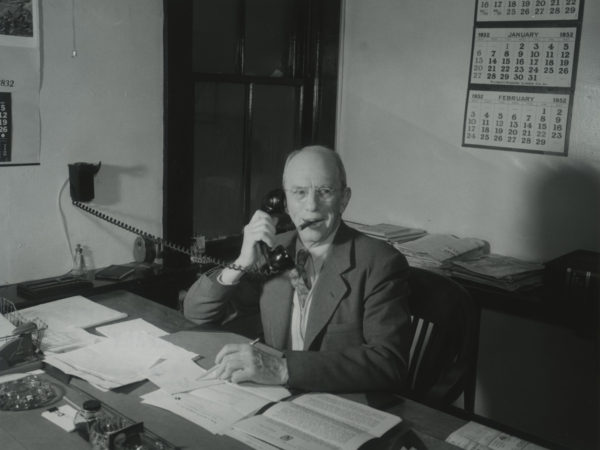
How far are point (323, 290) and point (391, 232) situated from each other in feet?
3.84

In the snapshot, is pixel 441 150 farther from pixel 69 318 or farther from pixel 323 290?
pixel 69 318

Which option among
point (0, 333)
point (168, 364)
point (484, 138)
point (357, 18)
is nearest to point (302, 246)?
point (168, 364)

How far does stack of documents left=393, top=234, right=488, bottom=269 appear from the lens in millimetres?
2670

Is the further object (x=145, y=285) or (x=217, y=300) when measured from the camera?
(x=145, y=285)

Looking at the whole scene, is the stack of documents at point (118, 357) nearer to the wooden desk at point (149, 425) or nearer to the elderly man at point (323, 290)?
the wooden desk at point (149, 425)

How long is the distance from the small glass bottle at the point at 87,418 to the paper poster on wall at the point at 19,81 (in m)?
1.15

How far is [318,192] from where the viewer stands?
72.9 inches

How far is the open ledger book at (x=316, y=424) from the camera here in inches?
51.0

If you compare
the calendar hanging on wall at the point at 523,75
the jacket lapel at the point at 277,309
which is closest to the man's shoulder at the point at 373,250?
the jacket lapel at the point at 277,309

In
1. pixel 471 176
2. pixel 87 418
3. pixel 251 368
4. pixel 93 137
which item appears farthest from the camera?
pixel 471 176

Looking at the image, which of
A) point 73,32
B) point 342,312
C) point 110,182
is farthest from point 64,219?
point 342,312

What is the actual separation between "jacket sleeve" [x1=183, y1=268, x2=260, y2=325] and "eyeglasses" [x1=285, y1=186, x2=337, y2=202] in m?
0.32

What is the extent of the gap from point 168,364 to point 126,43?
52.2 inches

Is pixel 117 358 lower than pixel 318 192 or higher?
lower
